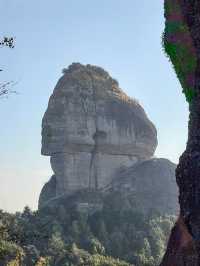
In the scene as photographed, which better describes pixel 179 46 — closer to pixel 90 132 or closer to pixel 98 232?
pixel 98 232

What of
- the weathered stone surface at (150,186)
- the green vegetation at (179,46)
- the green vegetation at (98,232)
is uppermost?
the green vegetation at (179,46)

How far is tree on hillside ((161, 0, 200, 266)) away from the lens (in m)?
6.41

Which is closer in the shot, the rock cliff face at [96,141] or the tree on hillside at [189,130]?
the tree on hillside at [189,130]

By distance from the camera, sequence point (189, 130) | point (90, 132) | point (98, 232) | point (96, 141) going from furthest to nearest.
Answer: point (96, 141), point (90, 132), point (98, 232), point (189, 130)

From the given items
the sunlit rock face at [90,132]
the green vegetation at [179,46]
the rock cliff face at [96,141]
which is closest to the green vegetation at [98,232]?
the rock cliff face at [96,141]

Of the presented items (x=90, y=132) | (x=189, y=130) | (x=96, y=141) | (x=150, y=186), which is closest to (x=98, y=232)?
(x=150, y=186)

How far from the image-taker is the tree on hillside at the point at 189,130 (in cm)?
641

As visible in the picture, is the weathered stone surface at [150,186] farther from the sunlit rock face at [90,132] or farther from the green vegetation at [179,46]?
the green vegetation at [179,46]

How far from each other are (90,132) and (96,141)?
5.24 feet

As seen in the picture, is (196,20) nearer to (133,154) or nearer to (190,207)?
(190,207)

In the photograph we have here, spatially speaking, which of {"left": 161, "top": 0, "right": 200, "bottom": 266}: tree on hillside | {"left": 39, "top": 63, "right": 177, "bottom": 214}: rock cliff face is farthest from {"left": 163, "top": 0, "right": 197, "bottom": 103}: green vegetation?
{"left": 39, "top": 63, "right": 177, "bottom": 214}: rock cliff face

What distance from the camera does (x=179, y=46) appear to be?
8.39 meters

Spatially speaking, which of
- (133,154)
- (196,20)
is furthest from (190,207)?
(133,154)

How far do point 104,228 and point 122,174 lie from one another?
16402mm
